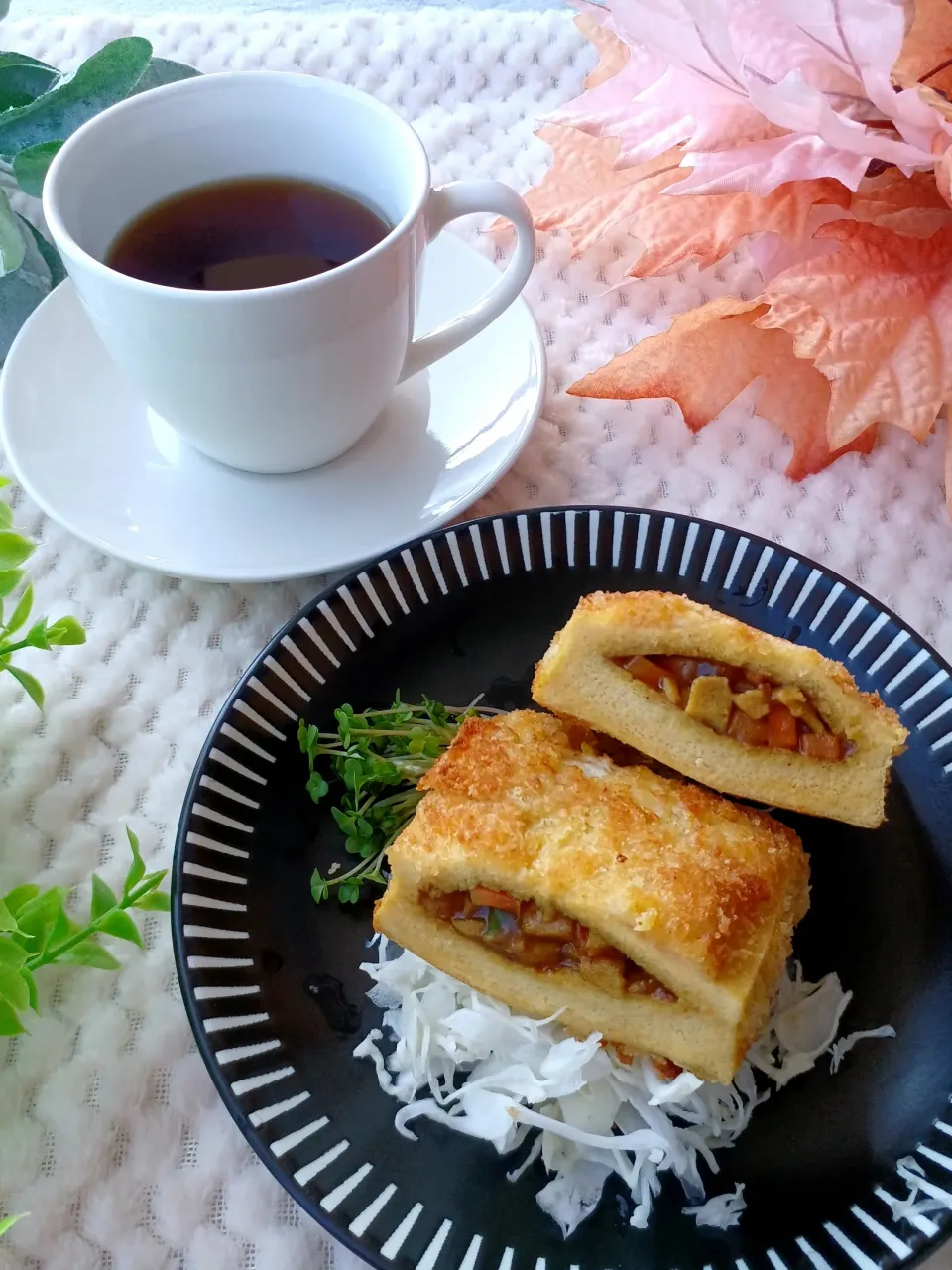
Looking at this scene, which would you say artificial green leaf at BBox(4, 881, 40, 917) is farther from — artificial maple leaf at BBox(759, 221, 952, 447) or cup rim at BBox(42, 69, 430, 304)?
artificial maple leaf at BBox(759, 221, 952, 447)

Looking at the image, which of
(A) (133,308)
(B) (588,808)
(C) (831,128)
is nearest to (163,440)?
(A) (133,308)

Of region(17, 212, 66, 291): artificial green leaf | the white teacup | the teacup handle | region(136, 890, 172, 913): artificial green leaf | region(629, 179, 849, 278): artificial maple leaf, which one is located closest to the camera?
region(136, 890, 172, 913): artificial green leaf

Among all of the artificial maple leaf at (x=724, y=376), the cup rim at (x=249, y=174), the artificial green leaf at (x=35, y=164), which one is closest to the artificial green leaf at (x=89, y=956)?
the cup rim at (x=249, y=174)

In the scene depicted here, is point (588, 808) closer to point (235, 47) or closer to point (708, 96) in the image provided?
point (708, 96)

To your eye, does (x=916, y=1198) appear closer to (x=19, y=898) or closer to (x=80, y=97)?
(x=19, y=898)

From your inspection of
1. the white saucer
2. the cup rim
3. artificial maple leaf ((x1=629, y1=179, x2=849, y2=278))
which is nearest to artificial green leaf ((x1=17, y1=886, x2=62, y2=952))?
the white saucer

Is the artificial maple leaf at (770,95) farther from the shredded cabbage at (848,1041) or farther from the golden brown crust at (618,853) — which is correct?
the shredded cabbage at (848,1041)
